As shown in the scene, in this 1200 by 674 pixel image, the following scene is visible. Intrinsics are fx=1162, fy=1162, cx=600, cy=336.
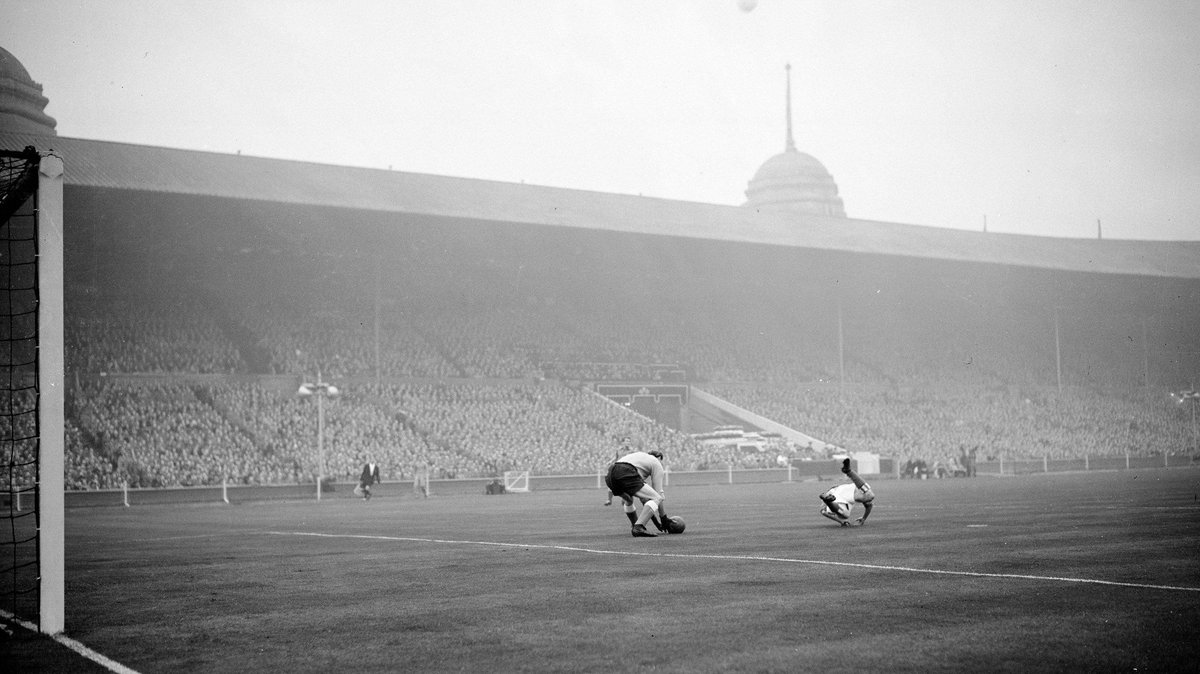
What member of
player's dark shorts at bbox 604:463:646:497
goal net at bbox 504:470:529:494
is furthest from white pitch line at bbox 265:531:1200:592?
goal net at bbox 504:470:529:494

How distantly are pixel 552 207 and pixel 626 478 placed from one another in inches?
1747

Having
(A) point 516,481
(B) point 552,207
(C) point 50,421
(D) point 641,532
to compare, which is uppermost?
(B) point 552,207

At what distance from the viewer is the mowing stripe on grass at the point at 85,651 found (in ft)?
23.7

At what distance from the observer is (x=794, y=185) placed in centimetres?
14025

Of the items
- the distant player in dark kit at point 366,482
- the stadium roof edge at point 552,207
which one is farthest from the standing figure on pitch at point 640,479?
the stadium roof edge at point 552,207

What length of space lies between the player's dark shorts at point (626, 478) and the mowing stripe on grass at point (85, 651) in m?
8.32

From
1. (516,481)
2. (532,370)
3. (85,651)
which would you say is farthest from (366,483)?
(85,651)

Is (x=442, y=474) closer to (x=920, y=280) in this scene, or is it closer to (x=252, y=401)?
(x=252, y=401)

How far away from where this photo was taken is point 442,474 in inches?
1864

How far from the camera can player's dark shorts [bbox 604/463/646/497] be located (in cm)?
1623

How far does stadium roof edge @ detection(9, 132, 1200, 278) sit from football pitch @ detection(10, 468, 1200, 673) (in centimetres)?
3385

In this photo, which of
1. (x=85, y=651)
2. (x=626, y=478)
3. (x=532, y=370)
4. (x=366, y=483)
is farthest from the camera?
(x=532, y=370)

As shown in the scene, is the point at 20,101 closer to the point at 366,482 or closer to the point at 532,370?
the point at 532,370

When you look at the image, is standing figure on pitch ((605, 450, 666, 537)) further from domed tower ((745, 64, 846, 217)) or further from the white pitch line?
domed tower ((745, 64, 846, 217))
